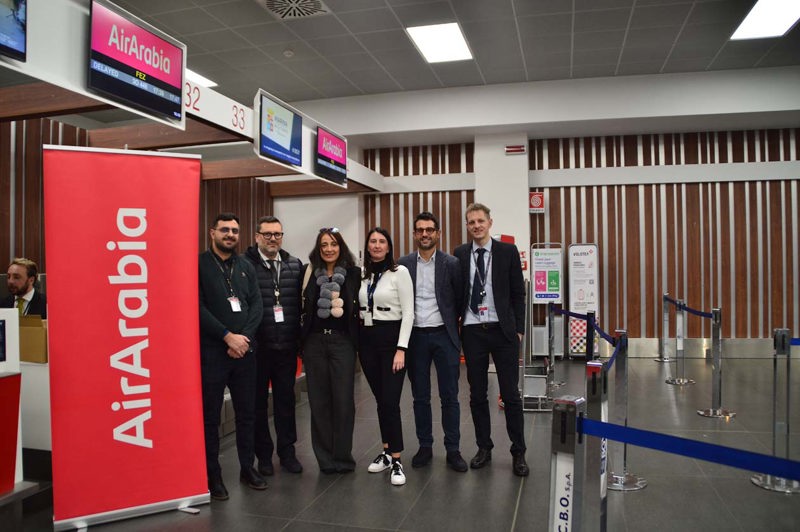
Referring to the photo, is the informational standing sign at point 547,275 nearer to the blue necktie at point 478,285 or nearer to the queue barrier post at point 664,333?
the queue barrier post at point 664,333

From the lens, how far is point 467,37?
260 inches

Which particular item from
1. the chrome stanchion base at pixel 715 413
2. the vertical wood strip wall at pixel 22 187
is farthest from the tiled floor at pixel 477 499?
the vertical wood strip wall at pixel 22 187

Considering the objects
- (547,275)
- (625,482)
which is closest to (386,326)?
(625,482)

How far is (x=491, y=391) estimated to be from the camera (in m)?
6.25

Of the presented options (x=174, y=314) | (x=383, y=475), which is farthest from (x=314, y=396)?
(x=174, y=314)

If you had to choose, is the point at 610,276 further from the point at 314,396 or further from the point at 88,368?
the point at 88,368

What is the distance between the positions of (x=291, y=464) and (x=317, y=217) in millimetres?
5931

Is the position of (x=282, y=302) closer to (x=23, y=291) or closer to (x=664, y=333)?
(x=23, y=291)

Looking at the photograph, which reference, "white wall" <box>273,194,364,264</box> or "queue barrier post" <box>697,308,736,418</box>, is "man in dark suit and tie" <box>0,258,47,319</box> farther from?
"queue barrier post" <box>697,308,736,418</box>

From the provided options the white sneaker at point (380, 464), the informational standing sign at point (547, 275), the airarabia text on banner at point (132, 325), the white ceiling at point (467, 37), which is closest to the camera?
the airarabia text on banner at point (132, 325)

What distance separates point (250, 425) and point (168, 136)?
3.31 meters

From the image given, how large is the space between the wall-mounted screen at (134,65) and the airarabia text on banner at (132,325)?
1.16m

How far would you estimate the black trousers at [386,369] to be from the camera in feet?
11.6

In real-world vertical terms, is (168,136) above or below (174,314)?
above
